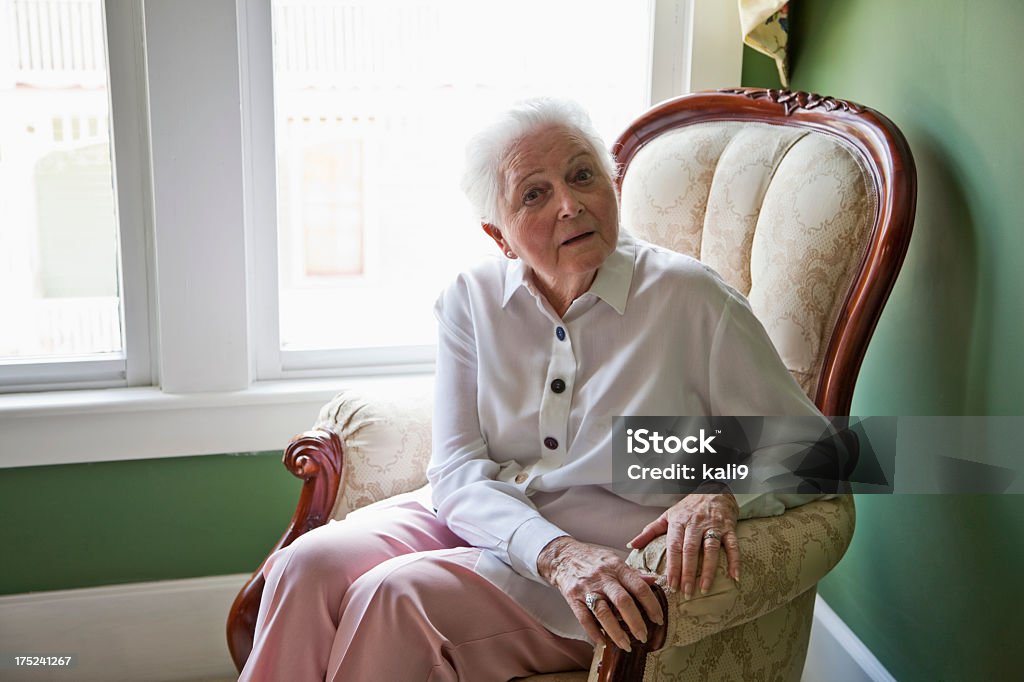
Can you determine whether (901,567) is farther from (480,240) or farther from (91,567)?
(91,567)

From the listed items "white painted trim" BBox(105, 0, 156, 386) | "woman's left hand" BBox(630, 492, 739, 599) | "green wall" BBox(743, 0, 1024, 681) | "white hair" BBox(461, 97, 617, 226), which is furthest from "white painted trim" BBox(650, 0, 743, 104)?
"woman's left hand" BBox(630, 492, 739, 599)

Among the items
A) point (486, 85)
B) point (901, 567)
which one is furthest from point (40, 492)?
point (901, 567)

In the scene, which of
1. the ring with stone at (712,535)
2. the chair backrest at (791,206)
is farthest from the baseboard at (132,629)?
the ring with stone at (712,535)

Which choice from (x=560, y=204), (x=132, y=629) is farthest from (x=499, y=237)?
(x=132, y=629)

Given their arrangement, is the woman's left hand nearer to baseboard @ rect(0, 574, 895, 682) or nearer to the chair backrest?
the chair backrest

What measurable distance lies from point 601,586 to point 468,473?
0.39m

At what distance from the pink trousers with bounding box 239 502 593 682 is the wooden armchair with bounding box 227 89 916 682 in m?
0.10

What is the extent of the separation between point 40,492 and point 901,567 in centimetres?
190

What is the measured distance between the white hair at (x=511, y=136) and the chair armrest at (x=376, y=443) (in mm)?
483

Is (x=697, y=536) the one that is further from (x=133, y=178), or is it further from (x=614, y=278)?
(x=133, y=178)

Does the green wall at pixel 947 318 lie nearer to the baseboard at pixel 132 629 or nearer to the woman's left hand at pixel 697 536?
the baseboard at pixel 132 629

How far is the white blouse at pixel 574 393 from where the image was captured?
134 centimetres

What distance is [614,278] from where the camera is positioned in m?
1.45

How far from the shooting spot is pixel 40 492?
2.11 m
